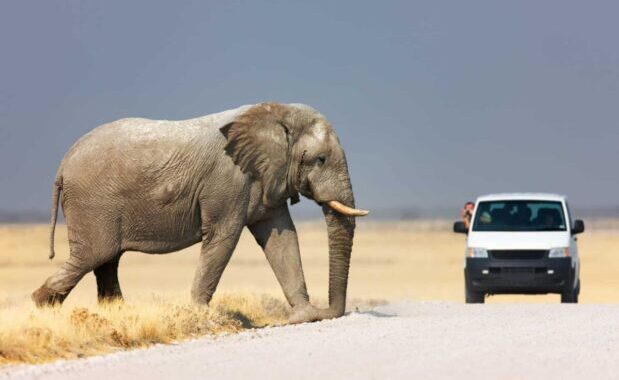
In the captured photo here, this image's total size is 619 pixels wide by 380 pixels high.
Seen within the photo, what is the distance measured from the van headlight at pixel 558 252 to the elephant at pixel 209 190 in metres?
5.49

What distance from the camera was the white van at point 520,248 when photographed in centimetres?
2220

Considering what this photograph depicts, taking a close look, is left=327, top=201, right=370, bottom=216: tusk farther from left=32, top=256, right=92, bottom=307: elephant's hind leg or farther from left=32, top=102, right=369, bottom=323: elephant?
left=32, top=256, right=92, bottom=307: elephant's hind leg

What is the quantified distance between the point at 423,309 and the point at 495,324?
225 inches

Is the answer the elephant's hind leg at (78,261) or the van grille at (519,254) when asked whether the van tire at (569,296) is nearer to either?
the van grille at (519,254)

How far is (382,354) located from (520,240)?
377 inches

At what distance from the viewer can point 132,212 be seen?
17922 mm

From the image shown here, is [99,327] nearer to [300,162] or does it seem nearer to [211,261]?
[211,261]

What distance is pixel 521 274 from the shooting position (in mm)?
22188

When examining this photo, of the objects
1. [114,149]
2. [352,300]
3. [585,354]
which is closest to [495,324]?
[585,354]

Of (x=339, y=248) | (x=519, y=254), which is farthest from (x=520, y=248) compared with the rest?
(x=339, y=248)

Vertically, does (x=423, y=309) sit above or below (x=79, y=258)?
below

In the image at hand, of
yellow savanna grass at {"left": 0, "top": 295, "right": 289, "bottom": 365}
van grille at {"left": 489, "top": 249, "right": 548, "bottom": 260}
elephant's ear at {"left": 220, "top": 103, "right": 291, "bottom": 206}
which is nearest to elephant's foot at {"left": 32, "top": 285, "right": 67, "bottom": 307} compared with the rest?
yellow savanna grass at {"left": 0, "top": 295, "right": 289, "bottom": 365}

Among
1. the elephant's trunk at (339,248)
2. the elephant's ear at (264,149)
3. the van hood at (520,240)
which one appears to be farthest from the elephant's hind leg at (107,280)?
the van hood at (520,240)

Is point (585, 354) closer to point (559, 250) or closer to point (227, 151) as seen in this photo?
point (227, 151)
